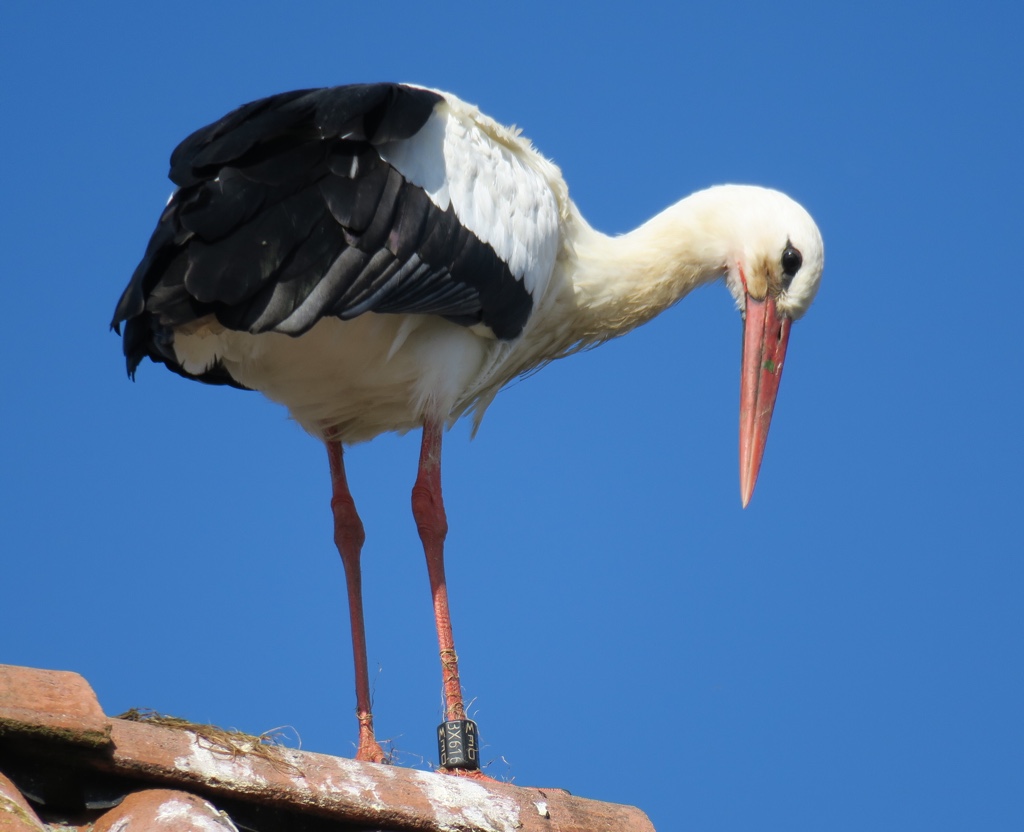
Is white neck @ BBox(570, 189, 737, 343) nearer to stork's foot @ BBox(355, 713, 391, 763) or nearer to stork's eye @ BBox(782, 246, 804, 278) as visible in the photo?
stork's eye @ BBox(782, 246, 804, 278)

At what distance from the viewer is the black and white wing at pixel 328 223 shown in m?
5.32

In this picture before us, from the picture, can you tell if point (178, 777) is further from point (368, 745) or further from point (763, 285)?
point (763, 285)

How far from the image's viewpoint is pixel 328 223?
5.56 m

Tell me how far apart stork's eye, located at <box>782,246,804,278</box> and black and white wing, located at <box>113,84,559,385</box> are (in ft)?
5.51

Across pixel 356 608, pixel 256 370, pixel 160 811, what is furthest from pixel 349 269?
pixel 160 811

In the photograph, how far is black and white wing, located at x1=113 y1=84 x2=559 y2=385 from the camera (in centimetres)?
532

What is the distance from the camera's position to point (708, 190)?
772cm

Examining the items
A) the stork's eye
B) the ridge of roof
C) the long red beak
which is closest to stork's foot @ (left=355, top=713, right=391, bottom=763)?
the ridge of roof

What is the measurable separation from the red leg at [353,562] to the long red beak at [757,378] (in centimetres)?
204

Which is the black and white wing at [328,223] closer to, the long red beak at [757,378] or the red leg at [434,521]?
the red leg at [434,521]

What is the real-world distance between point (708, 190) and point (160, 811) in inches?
196

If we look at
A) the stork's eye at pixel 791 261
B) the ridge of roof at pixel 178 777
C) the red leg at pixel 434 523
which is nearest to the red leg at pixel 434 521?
the red leg at pixel 434 523

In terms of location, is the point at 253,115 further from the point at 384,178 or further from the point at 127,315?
the point at 127,315

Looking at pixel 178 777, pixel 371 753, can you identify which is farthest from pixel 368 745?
pixel 178 777
